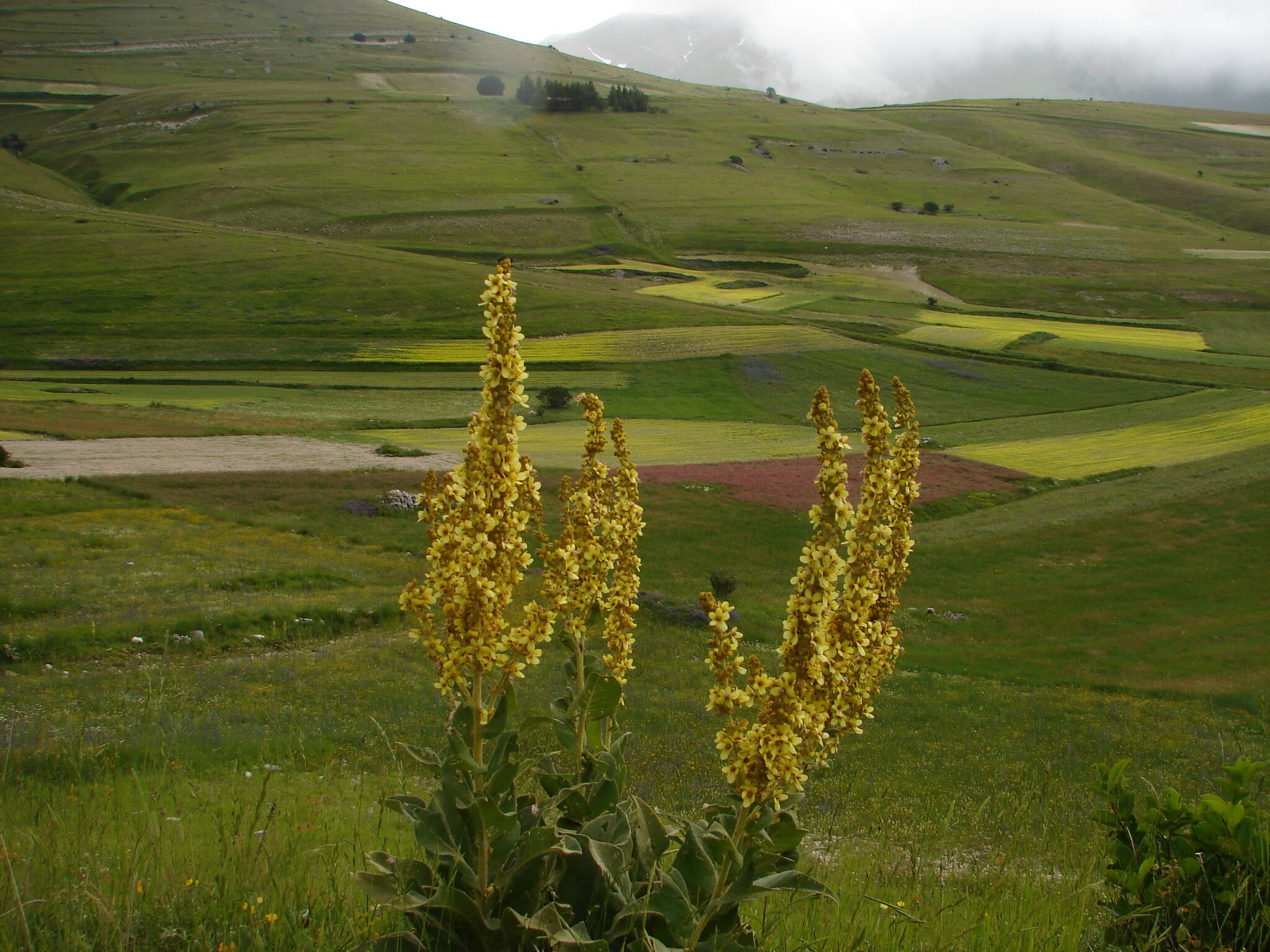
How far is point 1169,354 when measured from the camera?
77750 mm

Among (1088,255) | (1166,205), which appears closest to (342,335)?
(1088,255)

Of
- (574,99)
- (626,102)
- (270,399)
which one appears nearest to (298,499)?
(270,399)

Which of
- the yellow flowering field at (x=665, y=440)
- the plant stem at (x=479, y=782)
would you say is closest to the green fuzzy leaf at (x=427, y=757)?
the plant stem at (x=479, y=782)

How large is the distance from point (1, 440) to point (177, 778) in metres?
44.9

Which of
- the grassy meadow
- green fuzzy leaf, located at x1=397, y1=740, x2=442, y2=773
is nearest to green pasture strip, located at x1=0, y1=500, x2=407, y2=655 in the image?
the grassy meadow

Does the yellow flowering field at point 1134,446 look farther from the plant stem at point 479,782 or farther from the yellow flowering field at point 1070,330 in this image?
the plant stem at point 479,782

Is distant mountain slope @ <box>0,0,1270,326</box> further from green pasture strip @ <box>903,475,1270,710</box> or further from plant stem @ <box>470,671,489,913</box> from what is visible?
plant stem @ <box>470,671,489,913</box>

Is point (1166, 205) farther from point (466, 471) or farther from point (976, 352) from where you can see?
point (466, 471)

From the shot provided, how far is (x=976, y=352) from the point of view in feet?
257

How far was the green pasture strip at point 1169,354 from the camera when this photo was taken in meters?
75.2

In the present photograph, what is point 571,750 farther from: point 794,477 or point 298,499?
point 794,477

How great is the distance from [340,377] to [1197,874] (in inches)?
2758

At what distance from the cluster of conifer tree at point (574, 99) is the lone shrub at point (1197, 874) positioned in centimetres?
19925

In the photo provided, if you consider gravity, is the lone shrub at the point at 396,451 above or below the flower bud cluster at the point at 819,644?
below
